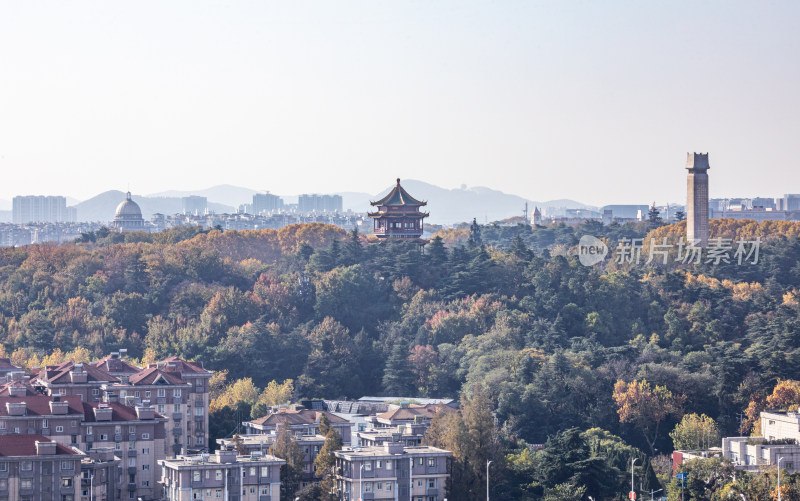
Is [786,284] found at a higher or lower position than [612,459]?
higher

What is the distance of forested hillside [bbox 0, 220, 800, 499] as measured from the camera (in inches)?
2611

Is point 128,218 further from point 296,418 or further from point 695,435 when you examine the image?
point 695,435

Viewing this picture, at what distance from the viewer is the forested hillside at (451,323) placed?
66312mm

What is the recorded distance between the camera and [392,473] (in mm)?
49969

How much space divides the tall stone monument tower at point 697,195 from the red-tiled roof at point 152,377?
1545 inches

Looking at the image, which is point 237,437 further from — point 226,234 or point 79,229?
point 79,229

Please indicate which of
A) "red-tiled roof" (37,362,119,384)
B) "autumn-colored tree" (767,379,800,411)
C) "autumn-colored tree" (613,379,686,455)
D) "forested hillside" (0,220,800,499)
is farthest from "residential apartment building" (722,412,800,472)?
"red-tiled roof" (37,362,119,384)

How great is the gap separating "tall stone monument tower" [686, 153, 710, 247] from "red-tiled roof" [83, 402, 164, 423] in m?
44.7

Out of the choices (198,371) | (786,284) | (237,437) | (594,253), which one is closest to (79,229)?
(594,253)

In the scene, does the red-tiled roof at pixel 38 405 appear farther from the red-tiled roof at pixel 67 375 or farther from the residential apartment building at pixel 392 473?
the residential apartment building at pixel 392 473

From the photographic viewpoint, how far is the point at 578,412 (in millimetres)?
66250

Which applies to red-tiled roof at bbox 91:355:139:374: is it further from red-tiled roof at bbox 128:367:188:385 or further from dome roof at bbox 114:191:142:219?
dome roof at bbox 114:191:142:219

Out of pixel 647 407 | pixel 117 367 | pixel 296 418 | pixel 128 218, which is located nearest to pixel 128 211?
pixel 128 218

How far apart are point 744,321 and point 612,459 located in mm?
26183
